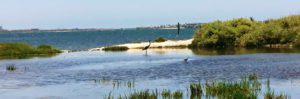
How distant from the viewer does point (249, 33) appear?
100062 millimetres

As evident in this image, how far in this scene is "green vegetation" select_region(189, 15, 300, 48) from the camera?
95.9 meters

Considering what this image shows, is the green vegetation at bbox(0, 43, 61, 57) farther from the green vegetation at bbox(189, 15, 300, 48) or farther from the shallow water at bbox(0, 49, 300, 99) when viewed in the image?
the shallow water at bbox(0, 49, 300, 99)

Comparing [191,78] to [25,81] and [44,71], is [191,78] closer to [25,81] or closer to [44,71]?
[25,81]

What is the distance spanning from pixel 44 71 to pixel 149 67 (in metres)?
10.1

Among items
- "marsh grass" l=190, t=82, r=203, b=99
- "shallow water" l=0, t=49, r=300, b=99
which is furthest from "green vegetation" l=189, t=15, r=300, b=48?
"marsh grass" l=190, t=82, r=203, b=99

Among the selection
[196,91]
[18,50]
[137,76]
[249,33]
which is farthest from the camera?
[249,33]

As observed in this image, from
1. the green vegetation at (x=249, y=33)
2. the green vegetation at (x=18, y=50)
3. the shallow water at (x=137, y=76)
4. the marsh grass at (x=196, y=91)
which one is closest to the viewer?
the marsh grass at (x=196, y=91)

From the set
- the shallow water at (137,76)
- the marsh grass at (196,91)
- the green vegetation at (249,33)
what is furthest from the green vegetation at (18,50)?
the marsh grass at (196,91)

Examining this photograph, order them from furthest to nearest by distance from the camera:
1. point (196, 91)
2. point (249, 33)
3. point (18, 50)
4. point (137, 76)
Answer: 1. point (249, 33)
2. point (18, 50)
3. point (137, 76)
4. point (196, 91)

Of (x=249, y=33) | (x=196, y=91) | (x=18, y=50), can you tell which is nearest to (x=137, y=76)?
(x=196, y=91)

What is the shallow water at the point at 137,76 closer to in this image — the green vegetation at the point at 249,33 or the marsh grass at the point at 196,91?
the marsh grass at the point at 196,91

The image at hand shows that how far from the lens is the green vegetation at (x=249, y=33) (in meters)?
95.9

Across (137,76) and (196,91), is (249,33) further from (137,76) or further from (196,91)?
(196,91)

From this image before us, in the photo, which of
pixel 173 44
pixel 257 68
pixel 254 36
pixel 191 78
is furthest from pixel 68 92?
pixel 173 44
